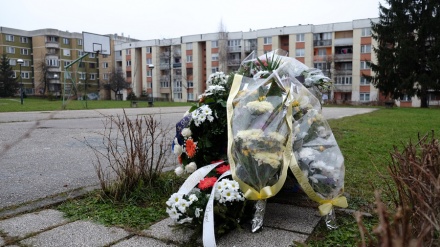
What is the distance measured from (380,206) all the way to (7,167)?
505 cm

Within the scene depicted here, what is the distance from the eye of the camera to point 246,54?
214 ft

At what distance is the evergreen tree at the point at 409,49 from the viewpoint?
98.1 feet

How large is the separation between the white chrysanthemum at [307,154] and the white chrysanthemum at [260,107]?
38 centimetres

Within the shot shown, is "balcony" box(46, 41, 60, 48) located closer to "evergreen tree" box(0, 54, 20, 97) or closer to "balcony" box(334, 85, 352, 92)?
"evergreen tree" box(0, 54, 20, 97)

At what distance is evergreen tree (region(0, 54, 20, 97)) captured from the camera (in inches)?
2413

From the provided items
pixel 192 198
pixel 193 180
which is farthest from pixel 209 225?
pixel 193 180

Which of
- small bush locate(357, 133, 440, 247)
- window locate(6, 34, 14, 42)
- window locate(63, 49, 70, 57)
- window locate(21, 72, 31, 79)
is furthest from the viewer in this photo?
window locate(63, 49, 70, 57)

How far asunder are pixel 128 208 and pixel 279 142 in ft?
4.50

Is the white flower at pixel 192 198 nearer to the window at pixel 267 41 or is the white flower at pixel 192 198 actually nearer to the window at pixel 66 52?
the window at pixel 267 41

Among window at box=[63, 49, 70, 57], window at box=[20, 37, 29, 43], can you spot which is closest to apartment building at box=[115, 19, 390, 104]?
window at box=[63, 49, 70, 57]

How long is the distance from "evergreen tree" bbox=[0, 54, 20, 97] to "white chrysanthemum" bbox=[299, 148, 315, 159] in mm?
67614

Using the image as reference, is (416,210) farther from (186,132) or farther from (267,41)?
(267,41)

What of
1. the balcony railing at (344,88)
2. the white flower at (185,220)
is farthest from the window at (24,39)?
the white flower at (185,220)

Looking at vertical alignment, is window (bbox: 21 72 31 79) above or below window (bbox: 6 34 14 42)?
below
